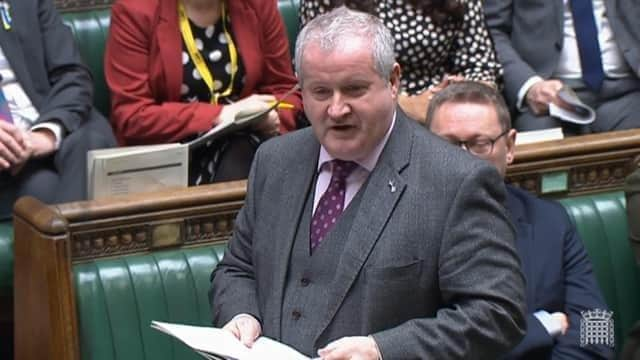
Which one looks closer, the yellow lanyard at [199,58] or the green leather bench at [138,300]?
the green leather bench at [138,300]

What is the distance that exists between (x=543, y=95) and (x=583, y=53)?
26 centimetres

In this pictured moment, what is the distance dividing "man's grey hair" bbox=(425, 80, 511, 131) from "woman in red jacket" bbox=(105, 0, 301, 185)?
0.79 m

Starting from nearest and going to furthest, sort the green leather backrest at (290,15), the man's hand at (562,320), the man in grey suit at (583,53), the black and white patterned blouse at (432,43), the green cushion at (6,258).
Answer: the man's hand at (562,320)
the green cushion at (6,258)
the black and white patterned blouse at (432,43)
the man in grey suit at (583,53)
the green leather backrest at (290,15)

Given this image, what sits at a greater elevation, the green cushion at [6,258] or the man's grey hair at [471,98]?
the man's grey hair at [471,98]

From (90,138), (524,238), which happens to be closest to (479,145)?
Result: (524,238)

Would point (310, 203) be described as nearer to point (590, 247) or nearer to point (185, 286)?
point (185, 286)

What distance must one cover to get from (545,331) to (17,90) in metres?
1.75

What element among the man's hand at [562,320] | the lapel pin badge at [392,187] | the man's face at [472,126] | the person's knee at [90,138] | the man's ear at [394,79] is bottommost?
the man's hand at [562,320]

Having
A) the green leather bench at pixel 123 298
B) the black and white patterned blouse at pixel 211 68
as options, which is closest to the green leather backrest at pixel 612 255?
the green leather bench at pixel 123 298

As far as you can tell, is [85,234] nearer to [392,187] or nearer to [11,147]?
[11,147]

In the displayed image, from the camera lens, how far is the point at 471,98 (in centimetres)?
340

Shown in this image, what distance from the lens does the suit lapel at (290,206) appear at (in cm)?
275

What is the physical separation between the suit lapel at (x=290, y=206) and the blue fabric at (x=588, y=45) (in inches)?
80.3

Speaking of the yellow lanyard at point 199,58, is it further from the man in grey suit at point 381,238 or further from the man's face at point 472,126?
the man in grey suit at point 381,238
